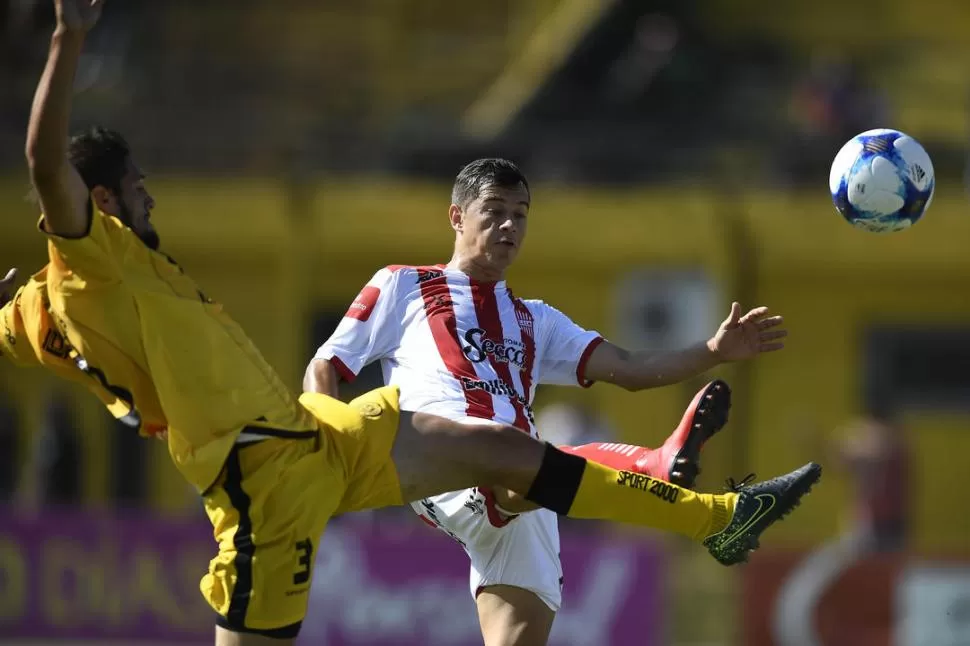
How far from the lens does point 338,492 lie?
618 centimetres

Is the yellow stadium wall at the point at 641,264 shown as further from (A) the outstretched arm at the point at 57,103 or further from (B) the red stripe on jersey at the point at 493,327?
(A) the outstretched arm at the point at 57,103

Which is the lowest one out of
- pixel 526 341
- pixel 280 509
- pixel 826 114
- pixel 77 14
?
pixel 280 509

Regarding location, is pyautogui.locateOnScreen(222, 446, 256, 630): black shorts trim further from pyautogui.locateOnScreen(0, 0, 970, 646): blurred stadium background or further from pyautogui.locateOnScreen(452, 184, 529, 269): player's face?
pyautogui.locateOnScreen(0, 0, 970, 646): blurred stadium background

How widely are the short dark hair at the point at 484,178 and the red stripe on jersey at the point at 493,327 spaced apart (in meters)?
0.37

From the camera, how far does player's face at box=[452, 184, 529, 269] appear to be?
6977 millimetres

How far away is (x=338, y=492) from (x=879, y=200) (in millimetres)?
2847

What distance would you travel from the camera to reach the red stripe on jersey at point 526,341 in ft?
23.5

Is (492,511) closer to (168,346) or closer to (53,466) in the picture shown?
(168,346)

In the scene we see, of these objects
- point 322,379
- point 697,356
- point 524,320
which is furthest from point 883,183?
point 322,379

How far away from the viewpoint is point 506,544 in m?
7.21

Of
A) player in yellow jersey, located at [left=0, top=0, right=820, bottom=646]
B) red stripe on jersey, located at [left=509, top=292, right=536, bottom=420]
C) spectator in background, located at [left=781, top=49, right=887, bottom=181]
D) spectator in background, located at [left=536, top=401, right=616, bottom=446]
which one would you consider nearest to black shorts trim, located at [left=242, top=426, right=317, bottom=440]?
player in yellow jersey, located at [left=0, top=0, right=820, bottom=646]

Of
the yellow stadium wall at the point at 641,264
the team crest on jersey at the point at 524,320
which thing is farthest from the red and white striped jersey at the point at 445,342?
the yellow stadium wall at the point at 641,264

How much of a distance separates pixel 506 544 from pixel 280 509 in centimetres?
145

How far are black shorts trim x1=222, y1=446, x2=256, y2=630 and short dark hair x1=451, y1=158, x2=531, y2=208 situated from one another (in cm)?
167
